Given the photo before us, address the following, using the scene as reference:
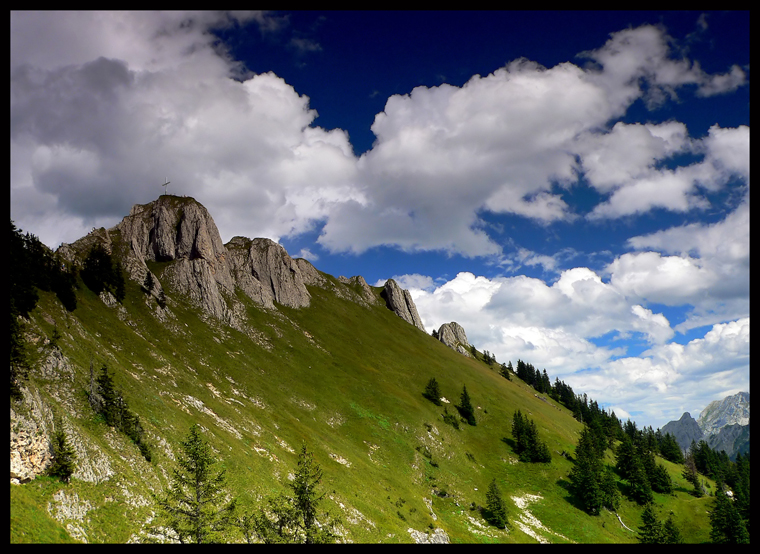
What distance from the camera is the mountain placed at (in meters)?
38.4

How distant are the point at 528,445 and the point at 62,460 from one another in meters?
101

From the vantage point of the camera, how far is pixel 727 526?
71.4 meters

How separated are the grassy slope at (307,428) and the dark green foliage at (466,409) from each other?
2.68 metres

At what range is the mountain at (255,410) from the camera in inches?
1511

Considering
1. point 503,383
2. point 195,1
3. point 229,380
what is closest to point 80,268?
point 229,380

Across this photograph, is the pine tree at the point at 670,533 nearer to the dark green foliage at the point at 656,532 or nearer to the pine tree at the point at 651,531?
the dark green foliage at the point at 656,532

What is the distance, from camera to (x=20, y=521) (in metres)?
26.8

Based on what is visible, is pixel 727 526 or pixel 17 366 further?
pixel 727 526

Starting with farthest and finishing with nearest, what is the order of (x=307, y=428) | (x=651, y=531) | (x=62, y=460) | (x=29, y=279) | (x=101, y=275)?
1. (x=101, y=275)
2. (x=307, y=428)
3. (x=651, y=531)
4. (x=29, y=279)
5. (x=62, y=460)

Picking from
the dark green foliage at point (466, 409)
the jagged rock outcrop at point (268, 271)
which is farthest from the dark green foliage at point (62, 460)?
the jagged rock outcrop at point (268, 271)

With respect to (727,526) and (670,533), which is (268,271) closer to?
(670,533)

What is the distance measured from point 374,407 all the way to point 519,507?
128 ft

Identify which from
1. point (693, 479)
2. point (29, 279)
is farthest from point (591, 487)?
point (29, 279)

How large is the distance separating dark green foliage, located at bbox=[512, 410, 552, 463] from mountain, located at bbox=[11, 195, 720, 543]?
268 cm
